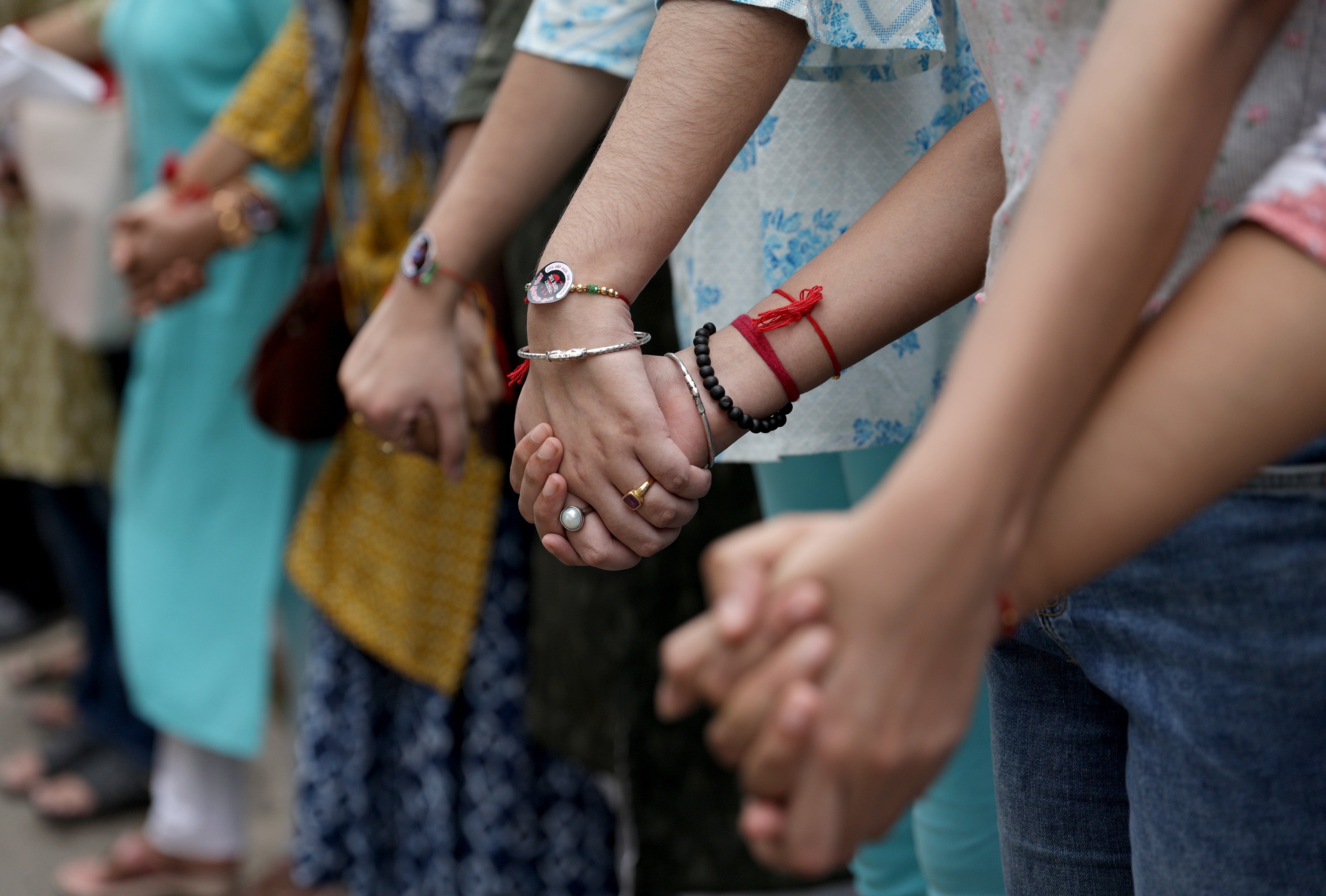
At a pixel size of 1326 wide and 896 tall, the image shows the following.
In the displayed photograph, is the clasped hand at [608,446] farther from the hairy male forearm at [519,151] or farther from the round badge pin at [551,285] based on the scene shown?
the hairy male forearm at [519,151]

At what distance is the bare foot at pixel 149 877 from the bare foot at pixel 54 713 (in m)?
0.67

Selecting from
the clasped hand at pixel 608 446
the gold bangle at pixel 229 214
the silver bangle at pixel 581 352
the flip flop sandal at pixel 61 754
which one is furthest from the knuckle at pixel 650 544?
the flip flop sandal at pixel 61 754

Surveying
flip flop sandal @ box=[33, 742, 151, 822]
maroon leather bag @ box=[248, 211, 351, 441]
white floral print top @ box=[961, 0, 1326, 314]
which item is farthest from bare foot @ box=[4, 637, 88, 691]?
white floral print top @ box=[961, 0, 1326, 314]

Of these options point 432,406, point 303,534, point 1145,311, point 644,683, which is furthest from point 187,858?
point 1145,311

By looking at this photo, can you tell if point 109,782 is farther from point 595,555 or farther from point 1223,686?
point 1223,686

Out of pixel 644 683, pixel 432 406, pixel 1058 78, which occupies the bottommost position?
pixel 644 683

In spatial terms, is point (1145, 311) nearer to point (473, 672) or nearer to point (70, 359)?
point (473, 672)

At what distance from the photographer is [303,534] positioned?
6.39 feet

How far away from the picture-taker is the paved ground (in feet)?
7.59

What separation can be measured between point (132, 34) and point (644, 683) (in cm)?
140

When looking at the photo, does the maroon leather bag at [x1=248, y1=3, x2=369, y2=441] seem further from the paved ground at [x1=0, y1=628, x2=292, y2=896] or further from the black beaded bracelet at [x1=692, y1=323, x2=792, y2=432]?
the paved ground at [x1=0, y1=628, x2=292, y2=896]

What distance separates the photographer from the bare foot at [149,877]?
222 centimetres

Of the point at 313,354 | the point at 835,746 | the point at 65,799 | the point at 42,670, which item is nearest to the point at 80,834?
the point at 65,799

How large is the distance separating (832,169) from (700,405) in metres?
0.28
